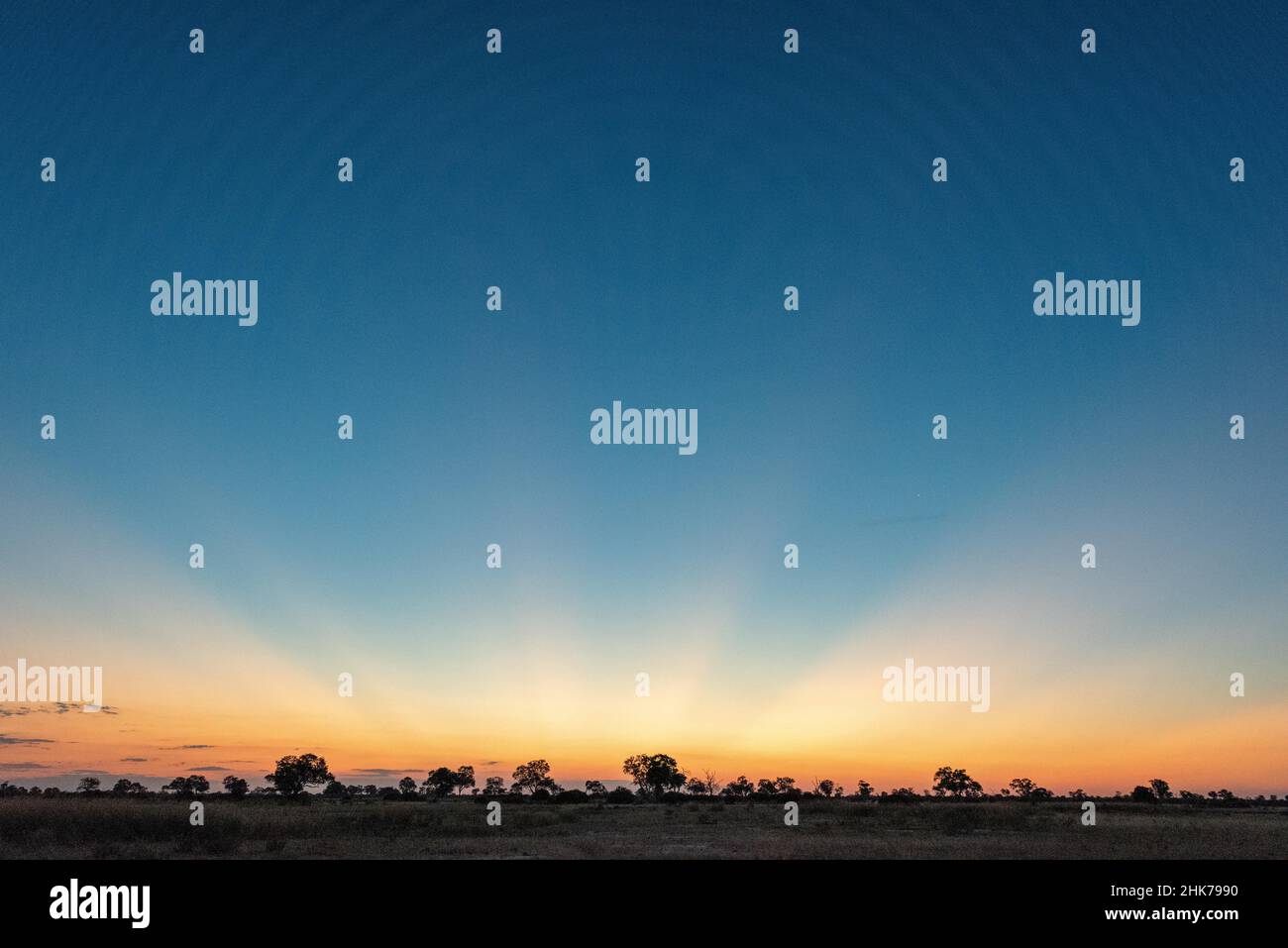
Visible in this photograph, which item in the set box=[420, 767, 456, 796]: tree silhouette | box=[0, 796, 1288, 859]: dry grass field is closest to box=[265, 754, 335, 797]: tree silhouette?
box=[420, 767, 456, 796]: tree silhouette

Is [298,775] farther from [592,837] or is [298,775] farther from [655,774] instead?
[592,837]

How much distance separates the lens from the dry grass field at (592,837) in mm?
29766

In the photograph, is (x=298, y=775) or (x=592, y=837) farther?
(x=298, y=775)

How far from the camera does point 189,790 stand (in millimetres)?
92562

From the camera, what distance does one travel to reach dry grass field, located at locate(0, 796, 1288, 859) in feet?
97.7

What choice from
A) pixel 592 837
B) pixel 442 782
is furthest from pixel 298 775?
pixel 592 837

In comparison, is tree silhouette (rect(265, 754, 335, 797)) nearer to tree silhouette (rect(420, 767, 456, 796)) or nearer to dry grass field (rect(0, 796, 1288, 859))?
tree silhouette (rect(420, 767, 456, 796))

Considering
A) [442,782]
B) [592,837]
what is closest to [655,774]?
[442,782]

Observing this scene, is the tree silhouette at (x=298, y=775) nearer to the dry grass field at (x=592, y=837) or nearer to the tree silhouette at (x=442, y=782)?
the tree silhouette at (x=442, y=782)

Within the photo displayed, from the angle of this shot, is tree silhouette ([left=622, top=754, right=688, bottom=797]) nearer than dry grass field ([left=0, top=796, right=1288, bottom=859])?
No

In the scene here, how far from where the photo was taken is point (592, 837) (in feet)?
119
